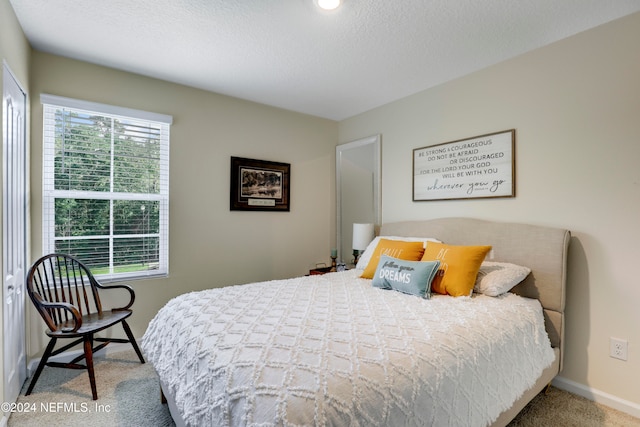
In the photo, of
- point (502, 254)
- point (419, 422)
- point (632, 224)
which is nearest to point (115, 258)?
point (419, 422)

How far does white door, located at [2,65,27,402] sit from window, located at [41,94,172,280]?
0.27 meters

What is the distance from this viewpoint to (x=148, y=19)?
2107mm

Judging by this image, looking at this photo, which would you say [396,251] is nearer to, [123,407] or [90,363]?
[123,407]

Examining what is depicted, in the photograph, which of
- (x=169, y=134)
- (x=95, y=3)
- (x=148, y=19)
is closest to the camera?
(x=95, y=3)

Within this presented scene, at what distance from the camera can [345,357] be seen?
1225mm

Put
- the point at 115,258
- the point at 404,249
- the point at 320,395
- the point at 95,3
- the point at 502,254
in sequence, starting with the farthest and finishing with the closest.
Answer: the point at 115,258, the point at 404,249, the point at 502,254, the point at 95,3, the point at 320,395

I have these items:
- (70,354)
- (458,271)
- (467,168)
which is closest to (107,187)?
(70,354)

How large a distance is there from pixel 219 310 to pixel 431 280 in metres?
1.40

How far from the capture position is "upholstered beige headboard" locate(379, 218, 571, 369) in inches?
86.4

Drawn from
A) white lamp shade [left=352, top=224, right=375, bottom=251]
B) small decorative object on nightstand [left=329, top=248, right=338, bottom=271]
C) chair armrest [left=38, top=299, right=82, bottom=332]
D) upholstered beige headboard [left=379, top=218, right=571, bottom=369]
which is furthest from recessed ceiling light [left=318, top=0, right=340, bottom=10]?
small decorative object on nightstand [left=329, top=248, right=338, bottom=271]

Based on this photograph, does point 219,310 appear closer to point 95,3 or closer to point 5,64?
point 5,64

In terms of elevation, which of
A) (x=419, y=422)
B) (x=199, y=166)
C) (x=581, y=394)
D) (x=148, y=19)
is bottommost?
(x=581, y=394)

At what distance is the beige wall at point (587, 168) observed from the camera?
2.05 m

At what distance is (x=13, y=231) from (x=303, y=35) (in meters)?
2.35
